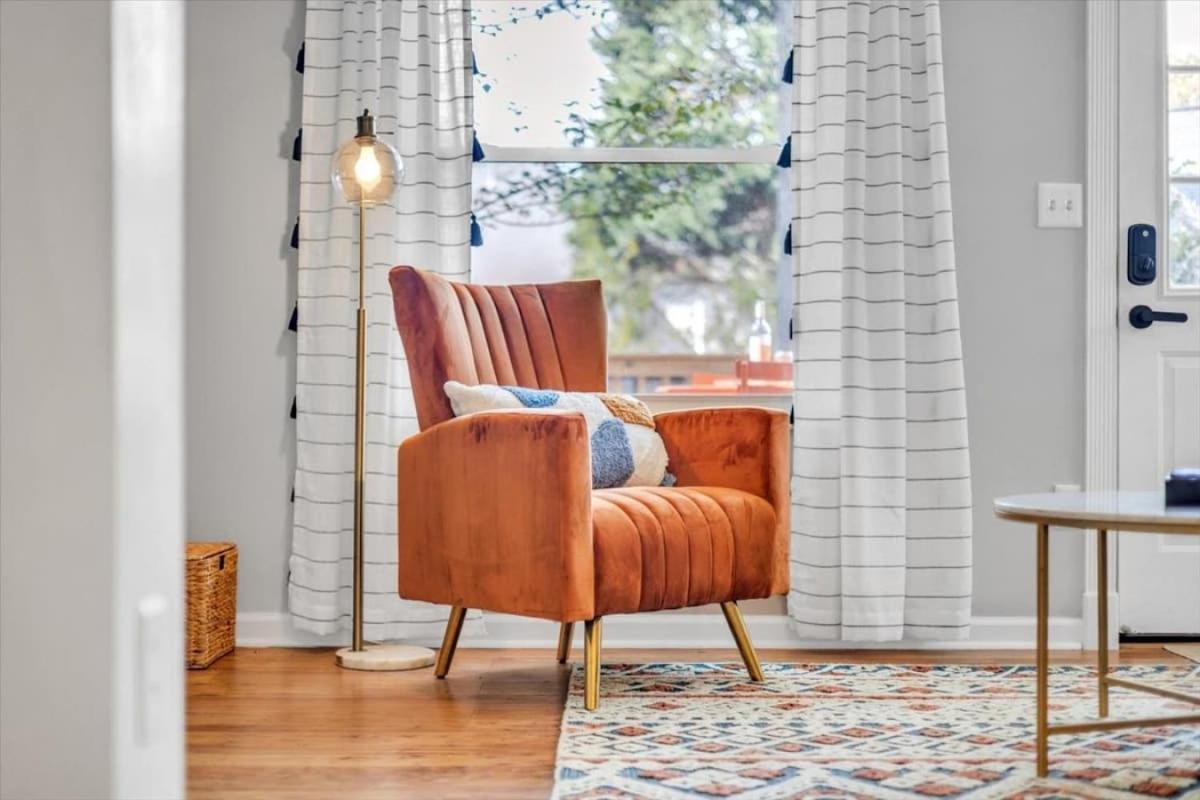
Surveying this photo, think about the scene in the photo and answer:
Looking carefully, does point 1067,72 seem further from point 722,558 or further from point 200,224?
point 200,224

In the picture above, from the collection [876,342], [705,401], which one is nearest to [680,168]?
[705,401]

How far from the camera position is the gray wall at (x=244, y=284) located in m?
3.43

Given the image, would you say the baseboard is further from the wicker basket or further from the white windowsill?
the white windowsill

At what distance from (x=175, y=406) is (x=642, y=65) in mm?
3574

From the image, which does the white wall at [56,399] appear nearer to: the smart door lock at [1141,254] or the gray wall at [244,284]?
the gray wall at [244,284]

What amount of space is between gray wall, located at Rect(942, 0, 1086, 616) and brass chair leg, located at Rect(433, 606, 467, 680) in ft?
4.71

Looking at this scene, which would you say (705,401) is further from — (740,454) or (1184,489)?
(1184,489)

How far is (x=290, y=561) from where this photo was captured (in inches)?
133

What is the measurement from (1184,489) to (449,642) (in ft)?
5.50

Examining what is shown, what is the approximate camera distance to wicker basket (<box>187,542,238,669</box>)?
119 inches

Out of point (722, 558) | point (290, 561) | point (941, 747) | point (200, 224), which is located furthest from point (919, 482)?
point (200, 224)

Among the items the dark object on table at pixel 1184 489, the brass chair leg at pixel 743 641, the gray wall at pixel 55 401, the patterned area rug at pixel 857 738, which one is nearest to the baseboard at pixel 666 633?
the patterned area rug at pixel 857 738

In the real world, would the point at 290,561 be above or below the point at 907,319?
below

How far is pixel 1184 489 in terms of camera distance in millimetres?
1857
